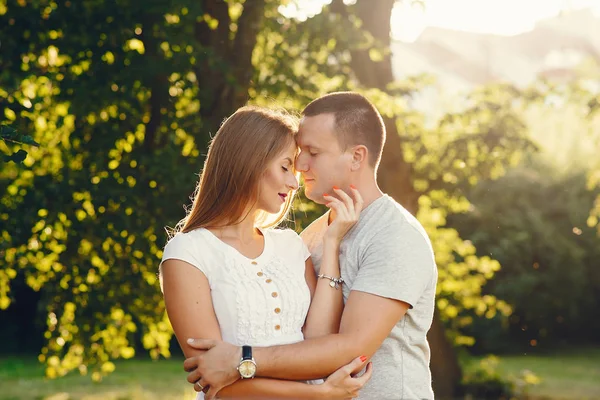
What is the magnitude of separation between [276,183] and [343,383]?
798mm

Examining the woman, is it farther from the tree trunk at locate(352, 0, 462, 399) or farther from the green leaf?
the tree trunk at locate(352, 0, 462, 399)

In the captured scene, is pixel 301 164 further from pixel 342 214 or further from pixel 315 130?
pixel 342 214

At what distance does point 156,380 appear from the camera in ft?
49.2

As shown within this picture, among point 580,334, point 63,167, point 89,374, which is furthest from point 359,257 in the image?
point 580,334

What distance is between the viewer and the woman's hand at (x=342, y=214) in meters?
3.46

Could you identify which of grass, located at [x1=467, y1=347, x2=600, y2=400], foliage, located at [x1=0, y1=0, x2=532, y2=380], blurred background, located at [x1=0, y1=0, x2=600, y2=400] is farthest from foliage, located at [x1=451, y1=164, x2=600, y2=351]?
foliage, located at [x1=0, y1=0, x2=532, y2=380]

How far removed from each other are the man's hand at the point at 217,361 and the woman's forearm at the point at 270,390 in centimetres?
5

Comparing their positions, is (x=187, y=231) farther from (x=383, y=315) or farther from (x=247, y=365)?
(x=383, y=315)

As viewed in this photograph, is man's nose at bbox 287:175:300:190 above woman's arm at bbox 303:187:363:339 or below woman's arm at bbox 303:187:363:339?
above

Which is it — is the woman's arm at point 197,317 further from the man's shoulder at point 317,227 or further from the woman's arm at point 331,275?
the man's shoulder at point 317,227

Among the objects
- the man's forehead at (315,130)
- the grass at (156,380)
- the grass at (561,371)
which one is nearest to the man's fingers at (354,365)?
the man's forehead at (315,130)

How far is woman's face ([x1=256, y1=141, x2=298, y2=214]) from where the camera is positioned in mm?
3424

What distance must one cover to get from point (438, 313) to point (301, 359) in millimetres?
7667

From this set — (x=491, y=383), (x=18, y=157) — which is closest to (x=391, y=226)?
(x=18, y=157)
